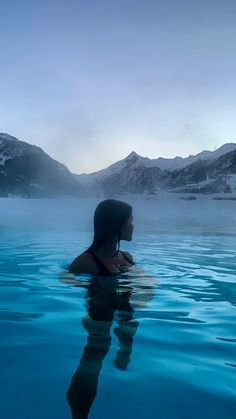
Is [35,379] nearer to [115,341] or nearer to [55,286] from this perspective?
[115,341]

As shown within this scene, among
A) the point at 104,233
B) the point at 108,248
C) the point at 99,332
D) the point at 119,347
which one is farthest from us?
the point at 108,248

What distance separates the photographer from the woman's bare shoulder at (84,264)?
5.75 meters

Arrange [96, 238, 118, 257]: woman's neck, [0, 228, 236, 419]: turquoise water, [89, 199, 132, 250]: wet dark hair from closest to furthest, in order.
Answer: [0, 228, 236, 419]: turquoise water < [89, 199, 132, 250]: wet dark hair < [96, 238, 118, 257]: woman's neck

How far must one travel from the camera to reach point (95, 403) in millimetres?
2861

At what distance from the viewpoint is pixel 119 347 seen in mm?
3873

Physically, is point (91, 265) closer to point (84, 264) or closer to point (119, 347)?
point (84, 264)

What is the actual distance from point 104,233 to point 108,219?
21 centimetres

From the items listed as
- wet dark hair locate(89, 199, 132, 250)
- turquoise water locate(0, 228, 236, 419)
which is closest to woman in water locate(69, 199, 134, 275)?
wet dark hair locate(89, 199, 132, 250)

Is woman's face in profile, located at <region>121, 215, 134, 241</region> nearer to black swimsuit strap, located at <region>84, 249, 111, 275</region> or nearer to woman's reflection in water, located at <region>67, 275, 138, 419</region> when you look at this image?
black swimsuit strap, located at <region>84, 249, 111, 275</region>

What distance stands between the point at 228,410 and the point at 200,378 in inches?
18.6

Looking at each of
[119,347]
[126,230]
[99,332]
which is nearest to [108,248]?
[126,230]

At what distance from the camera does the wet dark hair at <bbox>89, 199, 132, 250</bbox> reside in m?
5.75

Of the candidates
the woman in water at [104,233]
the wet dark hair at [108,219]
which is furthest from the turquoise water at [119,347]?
the wet dark hair at [108,219]

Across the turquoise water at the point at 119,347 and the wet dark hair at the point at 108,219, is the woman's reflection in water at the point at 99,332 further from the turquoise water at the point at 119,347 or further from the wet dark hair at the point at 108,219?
the wet dark hair at the point at 108,219
